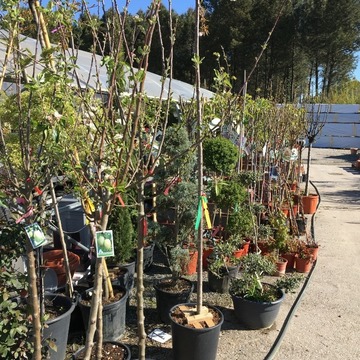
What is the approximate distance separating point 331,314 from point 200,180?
2.03 metres

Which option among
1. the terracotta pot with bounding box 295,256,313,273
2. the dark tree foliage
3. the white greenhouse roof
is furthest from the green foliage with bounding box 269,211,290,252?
the dark tree foliage

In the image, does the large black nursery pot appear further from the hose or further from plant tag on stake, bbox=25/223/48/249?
plant tag on stake, bbox=25/223/48/249

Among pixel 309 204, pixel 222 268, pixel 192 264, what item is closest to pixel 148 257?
pixel 192 264

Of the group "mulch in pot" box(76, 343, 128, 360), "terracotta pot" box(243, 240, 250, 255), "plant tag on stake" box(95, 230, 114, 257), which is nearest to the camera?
"plant tag on stake" box(95, 230, 114, 257)

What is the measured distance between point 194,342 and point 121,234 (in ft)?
4.96

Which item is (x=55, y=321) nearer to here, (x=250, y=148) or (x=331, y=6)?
(x=250, y=148)

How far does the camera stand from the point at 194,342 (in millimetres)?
2656

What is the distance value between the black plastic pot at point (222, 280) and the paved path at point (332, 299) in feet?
2.32

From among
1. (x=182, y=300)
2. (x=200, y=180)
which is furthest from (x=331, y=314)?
(x=200, y=180)

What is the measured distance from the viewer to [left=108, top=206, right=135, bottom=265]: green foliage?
3.85 m

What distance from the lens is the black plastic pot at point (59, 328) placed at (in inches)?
98.7

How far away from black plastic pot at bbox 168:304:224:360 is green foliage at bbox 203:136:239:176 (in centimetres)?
198

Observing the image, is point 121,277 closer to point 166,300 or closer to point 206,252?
point 166,300

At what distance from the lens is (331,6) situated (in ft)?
76.6
